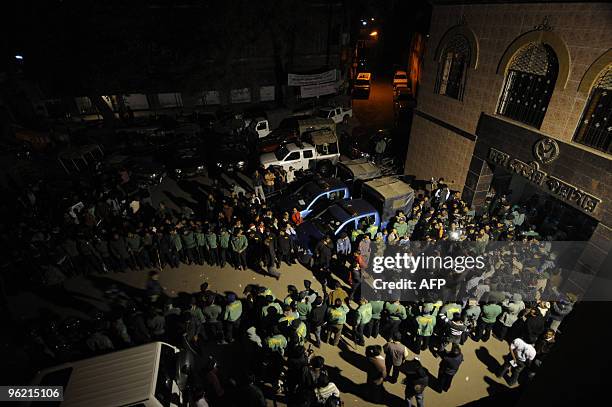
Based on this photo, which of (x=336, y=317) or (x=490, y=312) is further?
(x=490, y=312)

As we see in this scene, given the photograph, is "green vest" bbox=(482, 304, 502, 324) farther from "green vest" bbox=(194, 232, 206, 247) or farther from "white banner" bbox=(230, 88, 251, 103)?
"white banner" bbox=(230, 88, 251, 103)

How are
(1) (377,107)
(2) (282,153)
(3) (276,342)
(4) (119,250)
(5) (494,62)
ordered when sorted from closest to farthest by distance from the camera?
(3) (276,342) → (4) (119,250) → (5) (494,62) → (2) (282,153) → (1) (377,107)

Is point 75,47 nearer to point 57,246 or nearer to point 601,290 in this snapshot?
point 57,246

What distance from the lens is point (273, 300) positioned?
26.7 ft

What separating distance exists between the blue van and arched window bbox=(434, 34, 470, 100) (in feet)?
21.1

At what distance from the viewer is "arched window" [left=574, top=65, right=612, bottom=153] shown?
8.82 metres

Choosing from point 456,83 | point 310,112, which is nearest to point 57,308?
point 456,83

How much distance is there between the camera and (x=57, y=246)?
1012 cm

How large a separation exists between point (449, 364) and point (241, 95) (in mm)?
24968

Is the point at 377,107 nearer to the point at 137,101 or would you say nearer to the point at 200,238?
the point at 137,101

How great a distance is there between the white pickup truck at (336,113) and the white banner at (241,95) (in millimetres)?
7052

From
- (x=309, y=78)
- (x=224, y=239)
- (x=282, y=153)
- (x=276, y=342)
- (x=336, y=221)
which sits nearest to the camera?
(x=276, y=342)

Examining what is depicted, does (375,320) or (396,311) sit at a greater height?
(396,311)

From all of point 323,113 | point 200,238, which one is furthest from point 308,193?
point 323,113
